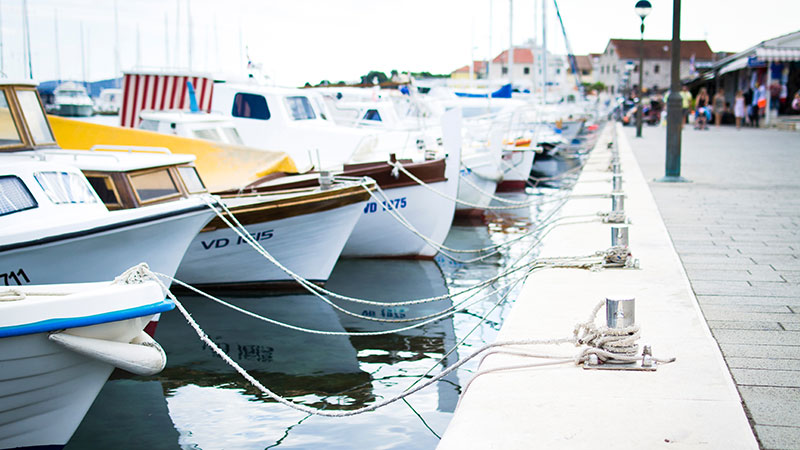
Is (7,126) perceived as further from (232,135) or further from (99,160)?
(232,135)

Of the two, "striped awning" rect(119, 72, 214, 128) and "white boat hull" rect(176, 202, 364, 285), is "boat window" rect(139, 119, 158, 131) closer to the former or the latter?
"striped awning" rect(119, 72, 214, 128)

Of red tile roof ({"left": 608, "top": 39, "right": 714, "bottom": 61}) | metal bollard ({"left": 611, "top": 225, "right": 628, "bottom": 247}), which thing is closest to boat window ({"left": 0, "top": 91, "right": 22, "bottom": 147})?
metal bollard ({"left": 611, "top": 225, "right": 628, "bottom": 247})

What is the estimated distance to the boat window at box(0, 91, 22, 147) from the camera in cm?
823

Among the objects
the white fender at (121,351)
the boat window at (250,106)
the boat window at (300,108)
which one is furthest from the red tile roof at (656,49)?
the white fender at (121,351)

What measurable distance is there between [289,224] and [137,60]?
130 feet

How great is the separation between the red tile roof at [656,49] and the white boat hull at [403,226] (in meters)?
120

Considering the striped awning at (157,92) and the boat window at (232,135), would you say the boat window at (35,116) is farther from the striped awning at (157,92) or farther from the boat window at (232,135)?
the striped awning at (157,92)

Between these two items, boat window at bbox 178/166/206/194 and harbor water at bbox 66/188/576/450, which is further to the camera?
boat window at bbox 178/166/206/194

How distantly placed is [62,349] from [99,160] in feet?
14.3

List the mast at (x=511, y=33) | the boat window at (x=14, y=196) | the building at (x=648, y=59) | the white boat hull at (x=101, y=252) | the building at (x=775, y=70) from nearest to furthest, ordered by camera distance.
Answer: the white boat hull at (x=101, y=252), the boat window at (x=14, y=196), the building at (x=775, y=70), the mast at (x=511, y=33), the building at (x=648, y=59)

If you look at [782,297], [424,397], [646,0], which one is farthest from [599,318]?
[646,0]

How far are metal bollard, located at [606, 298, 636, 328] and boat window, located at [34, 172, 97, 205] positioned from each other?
17.2ft

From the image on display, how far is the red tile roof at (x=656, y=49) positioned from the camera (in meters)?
126

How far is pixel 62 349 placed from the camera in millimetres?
4379
